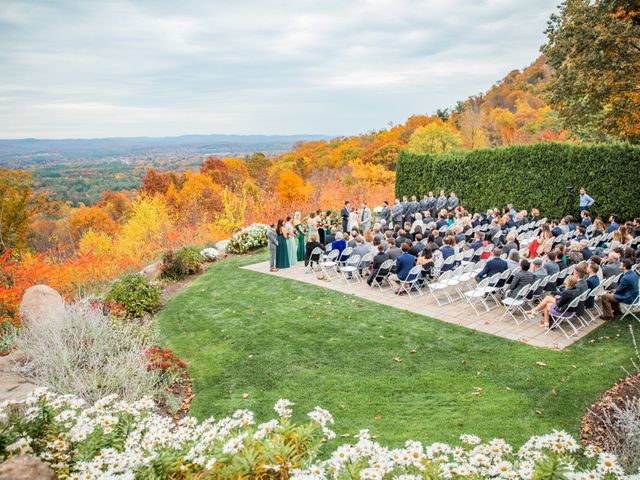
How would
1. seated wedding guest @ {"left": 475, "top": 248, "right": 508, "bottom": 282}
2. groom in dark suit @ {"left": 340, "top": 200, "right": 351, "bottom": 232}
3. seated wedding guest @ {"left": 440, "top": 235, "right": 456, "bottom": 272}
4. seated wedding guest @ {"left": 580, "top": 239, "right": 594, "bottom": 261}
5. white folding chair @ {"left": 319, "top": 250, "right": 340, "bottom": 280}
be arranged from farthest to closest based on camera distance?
1. groom in dark suit @ {"left": 340, "top": 200, "right": 351, "bottom": 232}
2. white folding chair @ {"left": 319, "top": 250, "right": 340, "bottom": 280}
3. seated wedding guest @ {"left": 440, "top": 235, "right": 456, "bottom": 272}
4. seated wedding guest @ {"left": 580, "top": 239, "right": 594, "bottom": 261}
5. seated wedding guest @ {"left": 475, "top": 248, "right": 508, "bottom": 282}

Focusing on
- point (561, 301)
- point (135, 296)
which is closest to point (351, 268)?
point (561, 301)

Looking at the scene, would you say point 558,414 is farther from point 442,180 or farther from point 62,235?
point 62,235

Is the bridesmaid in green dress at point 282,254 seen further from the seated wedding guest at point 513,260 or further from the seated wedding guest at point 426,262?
the seated wedding guest at point 513,260

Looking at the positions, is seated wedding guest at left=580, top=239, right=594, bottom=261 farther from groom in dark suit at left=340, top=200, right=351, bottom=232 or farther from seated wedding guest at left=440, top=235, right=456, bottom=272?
groom in dark suit at left=340, top=200, right=351, bottom=232

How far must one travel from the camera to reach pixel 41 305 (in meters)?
10.1

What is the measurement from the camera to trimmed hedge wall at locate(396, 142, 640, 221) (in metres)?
17.5

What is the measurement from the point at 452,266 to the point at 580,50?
32.8 ft

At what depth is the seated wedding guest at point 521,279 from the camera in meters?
9.64

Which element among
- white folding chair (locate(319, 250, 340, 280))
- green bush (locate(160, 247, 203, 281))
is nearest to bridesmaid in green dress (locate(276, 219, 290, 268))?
white folding chair (locate(319, 250, 340, 280))

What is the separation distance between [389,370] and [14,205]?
79.0 feet

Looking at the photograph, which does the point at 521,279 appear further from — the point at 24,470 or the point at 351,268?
the point at 24,470

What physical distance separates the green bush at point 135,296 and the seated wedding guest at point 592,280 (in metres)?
11.0

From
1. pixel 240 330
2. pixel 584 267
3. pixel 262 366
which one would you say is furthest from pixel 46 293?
pixel 584 267

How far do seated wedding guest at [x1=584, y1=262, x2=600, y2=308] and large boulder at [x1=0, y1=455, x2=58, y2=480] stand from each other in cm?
967
